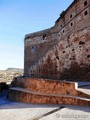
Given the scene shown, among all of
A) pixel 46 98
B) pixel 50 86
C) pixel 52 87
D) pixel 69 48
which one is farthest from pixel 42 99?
pixel 69 48

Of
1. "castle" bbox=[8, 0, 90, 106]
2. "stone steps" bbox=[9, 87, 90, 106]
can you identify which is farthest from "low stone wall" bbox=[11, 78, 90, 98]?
"stone steps" bbox=[9, 87, 90, 106]

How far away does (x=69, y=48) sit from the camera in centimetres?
1731

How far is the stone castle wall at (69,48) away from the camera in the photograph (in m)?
15.4

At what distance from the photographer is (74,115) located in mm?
5777

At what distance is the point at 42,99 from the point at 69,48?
28.3ft

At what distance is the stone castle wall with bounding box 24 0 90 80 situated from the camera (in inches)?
607

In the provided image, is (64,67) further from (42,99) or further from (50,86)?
(42,99)

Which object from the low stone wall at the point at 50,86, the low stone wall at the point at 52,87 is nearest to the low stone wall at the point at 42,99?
the low stone wall at the point at 52,87

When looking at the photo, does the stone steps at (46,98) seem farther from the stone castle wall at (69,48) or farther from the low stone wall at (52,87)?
the stone castle wall at (69,48)

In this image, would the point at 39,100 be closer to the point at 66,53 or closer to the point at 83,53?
the point at 83,53

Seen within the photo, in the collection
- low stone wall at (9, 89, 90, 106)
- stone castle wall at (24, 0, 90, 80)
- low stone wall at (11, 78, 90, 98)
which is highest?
stone castle wall at (24, 0, 90, 80)

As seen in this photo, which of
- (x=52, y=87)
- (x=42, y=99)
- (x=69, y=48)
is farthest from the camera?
(x=69, y=48)

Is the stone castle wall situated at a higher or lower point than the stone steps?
higher

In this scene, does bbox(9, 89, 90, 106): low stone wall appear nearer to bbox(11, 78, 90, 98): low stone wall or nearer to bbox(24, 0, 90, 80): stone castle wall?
bbox(11, 78, 90, 98): low stone wall
